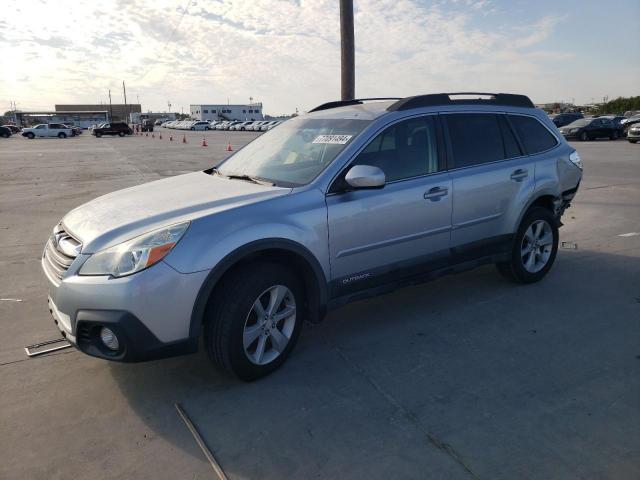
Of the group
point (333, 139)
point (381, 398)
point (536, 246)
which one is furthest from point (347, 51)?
point (381, 398)

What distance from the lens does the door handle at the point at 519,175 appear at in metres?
4.76

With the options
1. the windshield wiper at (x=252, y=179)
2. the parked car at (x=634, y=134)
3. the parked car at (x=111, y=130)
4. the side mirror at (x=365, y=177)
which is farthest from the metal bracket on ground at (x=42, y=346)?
the parked car at (x=111, y=130)

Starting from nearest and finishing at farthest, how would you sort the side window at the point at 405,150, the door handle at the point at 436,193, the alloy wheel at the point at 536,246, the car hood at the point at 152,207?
1. the car hood at the point at 152,207
2. the side window at the point at 405,150
3. the door handle at the point at 436,193
4. the alloy wheel at the point at 536,246

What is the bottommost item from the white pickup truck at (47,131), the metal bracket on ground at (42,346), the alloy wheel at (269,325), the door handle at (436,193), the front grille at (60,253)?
the metal bracket on ground at (42,346)

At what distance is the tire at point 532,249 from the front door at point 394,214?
1.03 metres

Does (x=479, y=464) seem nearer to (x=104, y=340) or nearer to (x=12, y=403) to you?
(x=104, y=340)

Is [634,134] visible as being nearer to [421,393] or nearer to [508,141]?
[508,141]

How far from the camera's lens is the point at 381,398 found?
3160 millimetres

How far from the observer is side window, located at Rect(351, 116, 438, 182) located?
12.8 feet

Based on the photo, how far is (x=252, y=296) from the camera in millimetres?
3197

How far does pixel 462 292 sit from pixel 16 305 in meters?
4.18

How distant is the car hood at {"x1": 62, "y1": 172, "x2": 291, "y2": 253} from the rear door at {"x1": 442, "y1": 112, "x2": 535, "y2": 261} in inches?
64.9

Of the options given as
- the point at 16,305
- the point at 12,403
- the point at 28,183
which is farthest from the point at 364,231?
the point at 28,183

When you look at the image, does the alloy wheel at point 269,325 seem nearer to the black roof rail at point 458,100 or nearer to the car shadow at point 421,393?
the car shadow at point 421,393
